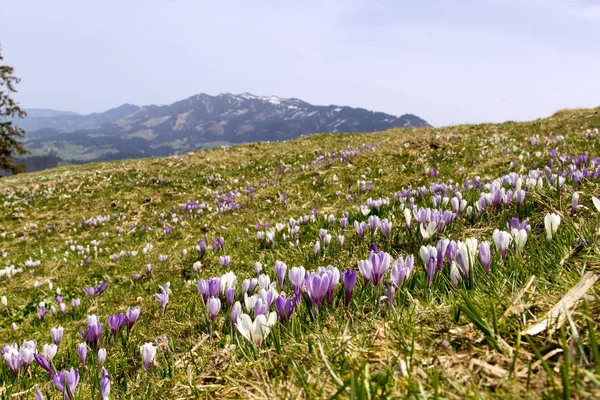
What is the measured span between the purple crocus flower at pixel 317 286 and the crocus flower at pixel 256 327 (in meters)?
0.31

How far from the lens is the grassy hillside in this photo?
1.41 m

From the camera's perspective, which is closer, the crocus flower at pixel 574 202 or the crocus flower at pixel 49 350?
the crocus flower at pixel 49 350

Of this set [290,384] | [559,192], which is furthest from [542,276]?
[559,192]

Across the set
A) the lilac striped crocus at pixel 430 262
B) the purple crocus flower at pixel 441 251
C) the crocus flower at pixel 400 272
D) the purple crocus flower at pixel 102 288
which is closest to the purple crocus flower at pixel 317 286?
the crocus flower at pixel 400 272

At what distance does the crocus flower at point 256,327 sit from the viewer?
1939 mm

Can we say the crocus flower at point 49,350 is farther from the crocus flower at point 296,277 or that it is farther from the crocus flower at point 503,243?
the crocus flower at point 503,243

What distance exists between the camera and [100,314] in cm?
507

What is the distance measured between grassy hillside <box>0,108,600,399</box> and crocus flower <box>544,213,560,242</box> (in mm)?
73

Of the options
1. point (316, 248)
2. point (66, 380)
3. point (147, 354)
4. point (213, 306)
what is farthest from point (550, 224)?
point (66, 380)

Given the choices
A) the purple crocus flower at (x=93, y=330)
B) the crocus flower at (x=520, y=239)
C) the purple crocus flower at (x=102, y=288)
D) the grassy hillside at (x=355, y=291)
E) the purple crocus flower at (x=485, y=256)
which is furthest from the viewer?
the purple crocus flower at (x=102, y=288)

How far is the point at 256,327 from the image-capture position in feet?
6.39

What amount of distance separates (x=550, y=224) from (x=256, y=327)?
2.19 meters

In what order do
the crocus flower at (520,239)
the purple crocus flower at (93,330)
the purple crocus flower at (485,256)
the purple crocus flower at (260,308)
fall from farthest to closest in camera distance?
the purple crocus flower at (93,330), the crocus flower at (520,239), the purple crocus flower at (485,256), the purple crocus flower at (260,308)

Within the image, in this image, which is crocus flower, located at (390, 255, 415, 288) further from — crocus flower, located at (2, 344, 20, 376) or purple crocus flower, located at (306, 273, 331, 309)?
crocus flower, located at (2, 344, 20, 376)
